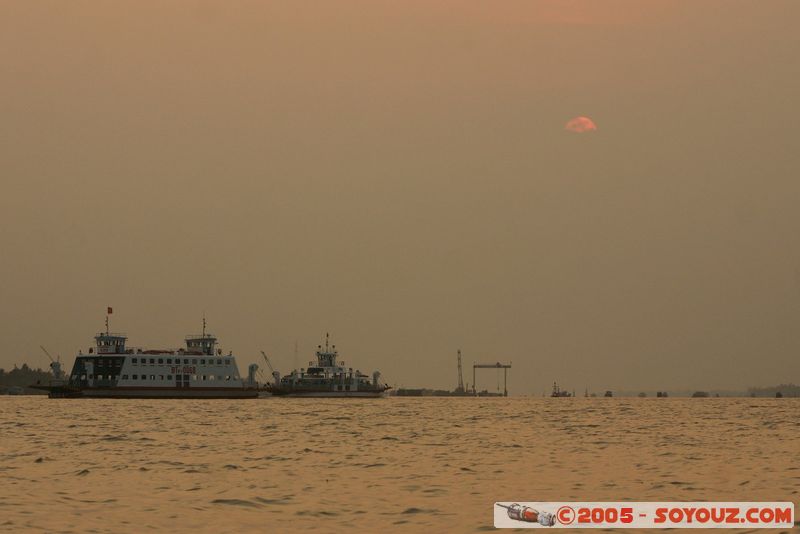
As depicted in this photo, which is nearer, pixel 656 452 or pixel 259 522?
pixel 259 522

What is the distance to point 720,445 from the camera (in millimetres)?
60344

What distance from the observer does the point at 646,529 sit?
26109 millimetres

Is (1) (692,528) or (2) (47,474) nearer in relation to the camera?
(1) (692,528)

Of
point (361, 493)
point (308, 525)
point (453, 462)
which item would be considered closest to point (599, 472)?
point (453, 462)

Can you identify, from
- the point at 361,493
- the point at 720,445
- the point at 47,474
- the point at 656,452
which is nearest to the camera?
the point at 361,493

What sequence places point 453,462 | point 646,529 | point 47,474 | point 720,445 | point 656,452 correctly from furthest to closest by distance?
point 720,445 < point 656,452 < point 453,462 < point 47,474 < point 646,529

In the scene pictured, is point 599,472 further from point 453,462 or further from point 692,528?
point 692,528

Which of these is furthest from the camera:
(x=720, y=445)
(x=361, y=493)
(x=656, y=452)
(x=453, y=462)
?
(x=720, y=445)

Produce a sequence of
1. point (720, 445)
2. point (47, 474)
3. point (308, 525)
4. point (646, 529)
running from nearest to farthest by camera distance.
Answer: point (646, 529), point (308, 525), point (47, 474), point (720, 445)

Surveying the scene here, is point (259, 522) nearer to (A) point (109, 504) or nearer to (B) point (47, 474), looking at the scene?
(A) point (109, 504)

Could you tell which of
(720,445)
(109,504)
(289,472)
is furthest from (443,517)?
(720,445)

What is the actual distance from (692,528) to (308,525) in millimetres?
9299

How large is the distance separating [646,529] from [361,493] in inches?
442

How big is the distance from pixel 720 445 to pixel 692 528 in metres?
35.8
